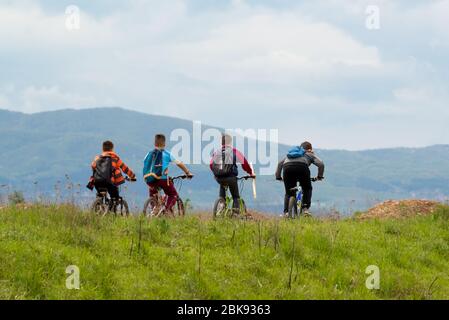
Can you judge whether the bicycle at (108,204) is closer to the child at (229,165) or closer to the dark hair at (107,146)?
the dark hair at (107,146)

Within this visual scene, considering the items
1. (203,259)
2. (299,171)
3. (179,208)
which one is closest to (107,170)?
(179,208)

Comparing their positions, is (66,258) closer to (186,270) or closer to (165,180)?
(186,270)

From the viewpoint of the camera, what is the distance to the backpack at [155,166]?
17891 millimetres

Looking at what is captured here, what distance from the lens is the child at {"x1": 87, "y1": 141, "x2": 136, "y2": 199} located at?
17812mm

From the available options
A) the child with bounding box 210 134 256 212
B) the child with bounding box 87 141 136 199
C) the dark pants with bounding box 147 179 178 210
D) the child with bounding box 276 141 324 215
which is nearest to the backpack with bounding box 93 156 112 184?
the child with bounding box 87 141 136 199

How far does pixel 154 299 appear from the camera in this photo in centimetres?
1090

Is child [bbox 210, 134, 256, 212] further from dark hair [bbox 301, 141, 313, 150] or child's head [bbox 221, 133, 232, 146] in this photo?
dark hair [bbox 301, 141, 313, 150]

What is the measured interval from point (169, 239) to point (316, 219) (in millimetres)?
5534

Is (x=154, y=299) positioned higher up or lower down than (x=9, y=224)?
lower down

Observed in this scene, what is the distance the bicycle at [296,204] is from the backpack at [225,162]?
217cm

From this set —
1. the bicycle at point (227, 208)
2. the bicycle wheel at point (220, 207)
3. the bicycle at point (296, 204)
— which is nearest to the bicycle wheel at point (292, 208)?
the bicycle at point (296, 204)

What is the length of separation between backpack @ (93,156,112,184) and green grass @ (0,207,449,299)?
9.48 ft

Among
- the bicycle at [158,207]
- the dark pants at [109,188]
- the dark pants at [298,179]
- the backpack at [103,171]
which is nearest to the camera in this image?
the bicycle at [158,207]
